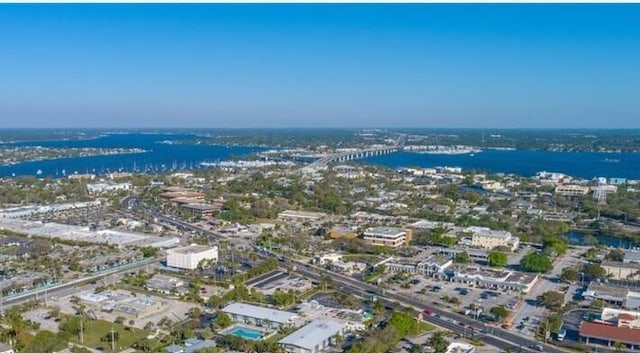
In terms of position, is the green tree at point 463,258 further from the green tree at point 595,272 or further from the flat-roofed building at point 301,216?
the flat-roofed building at point 301,216

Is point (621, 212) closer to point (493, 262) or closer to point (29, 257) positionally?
point (493, 262)

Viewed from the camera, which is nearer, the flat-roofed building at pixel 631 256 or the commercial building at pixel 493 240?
the flat-roofed building at pixel 631 256

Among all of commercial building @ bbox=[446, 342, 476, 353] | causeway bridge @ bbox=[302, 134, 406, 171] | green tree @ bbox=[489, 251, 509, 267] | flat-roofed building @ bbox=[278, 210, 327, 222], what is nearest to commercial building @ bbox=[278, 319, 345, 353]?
commercial building @ bbox=[446, 342, 476, 353]

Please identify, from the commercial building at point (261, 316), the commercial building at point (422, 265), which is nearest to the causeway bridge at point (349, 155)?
the commercial building at point (422, 265)

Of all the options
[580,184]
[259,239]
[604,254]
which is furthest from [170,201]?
[580,184]

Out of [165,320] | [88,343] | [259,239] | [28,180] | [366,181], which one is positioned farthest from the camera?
[366,181]

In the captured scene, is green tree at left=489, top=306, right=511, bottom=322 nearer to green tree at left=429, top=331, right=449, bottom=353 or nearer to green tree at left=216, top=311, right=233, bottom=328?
green tree at left=429, top=331, right=449, bottom=353
